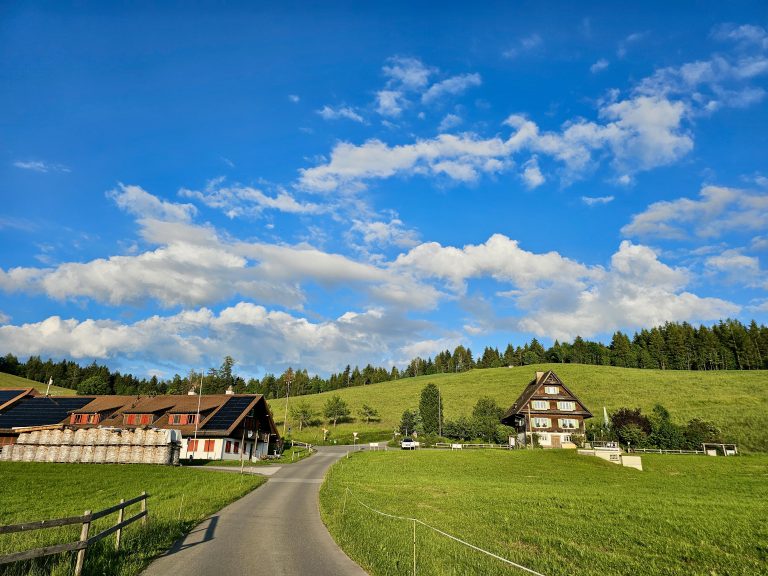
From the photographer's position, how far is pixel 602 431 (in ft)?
232

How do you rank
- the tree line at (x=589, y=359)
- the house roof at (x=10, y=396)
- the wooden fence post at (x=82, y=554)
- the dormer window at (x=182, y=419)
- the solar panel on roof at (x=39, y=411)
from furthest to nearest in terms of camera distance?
the tree line at (x=589, y=359) → the house roof at (x=10, y=396) → the solar panel on roof at (x=39, y=411) → the dormer window at (x=182, y=419) → the wooden fence post at (x=82, y=554)

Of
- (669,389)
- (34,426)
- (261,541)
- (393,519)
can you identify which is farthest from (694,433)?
(34,426)

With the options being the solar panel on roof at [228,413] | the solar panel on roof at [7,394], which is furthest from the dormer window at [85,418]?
the solar panel on roof at [228,413]

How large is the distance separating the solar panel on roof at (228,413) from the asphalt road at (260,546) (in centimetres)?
3526

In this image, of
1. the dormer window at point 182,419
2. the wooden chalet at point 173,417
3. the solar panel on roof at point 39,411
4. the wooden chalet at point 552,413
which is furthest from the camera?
the wooden chalet at point 552,413

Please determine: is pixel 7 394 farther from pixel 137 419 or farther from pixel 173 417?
pixel 173 417

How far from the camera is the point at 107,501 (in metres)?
26.7

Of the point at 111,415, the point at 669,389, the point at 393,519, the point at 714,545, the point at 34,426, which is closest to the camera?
the point at 714,545

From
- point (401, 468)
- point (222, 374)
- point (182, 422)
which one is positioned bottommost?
point (401, 468)

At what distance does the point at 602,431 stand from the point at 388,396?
76.2m

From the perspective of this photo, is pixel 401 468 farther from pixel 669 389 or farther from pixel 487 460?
pixel 669 389

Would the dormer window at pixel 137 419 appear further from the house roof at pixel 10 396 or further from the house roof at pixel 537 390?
the house roof at pixel 537 390

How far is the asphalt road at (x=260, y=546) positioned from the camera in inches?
509

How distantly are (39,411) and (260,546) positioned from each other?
67.9m
